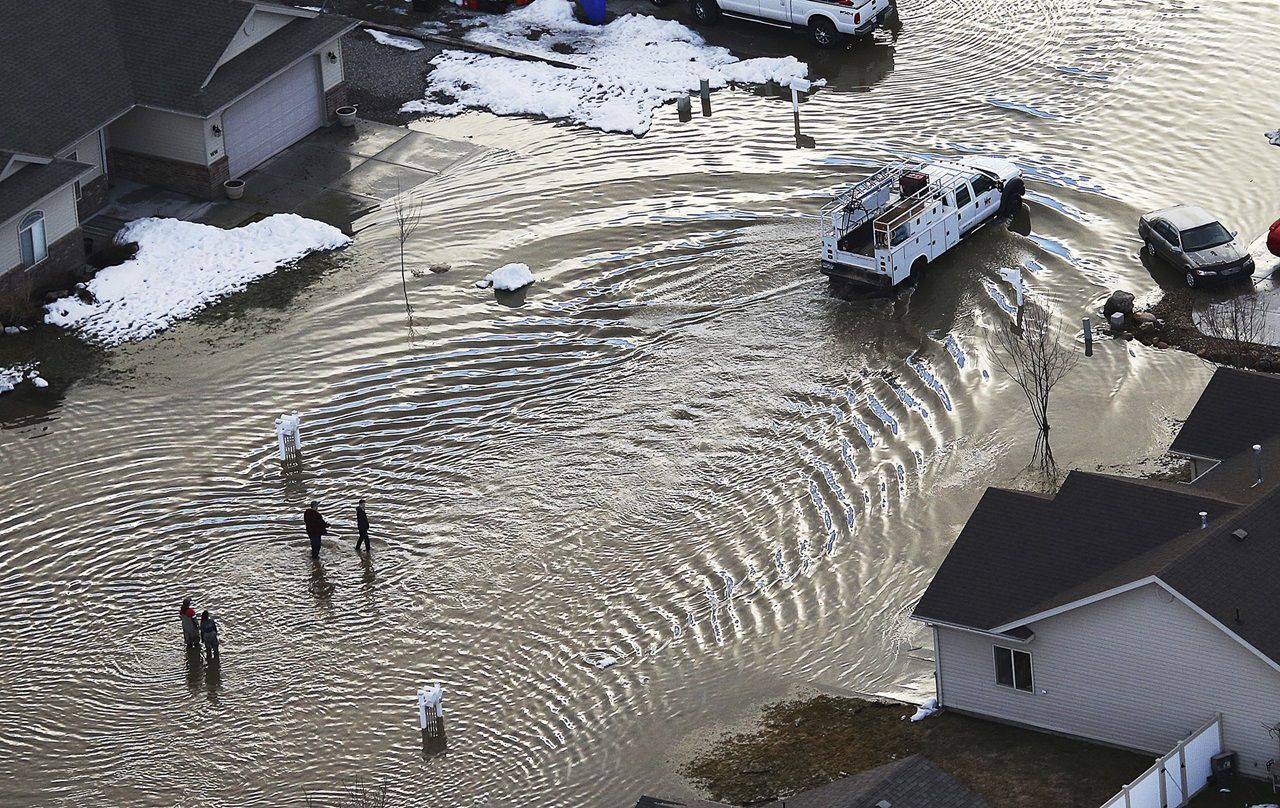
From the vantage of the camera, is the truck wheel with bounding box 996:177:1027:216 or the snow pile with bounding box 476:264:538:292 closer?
the snow pile with bounding box 476:264:538:292

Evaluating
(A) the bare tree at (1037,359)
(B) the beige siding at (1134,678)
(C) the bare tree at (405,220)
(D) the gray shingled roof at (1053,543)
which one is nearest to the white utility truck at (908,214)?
(A) the bare tree at (1037,359)

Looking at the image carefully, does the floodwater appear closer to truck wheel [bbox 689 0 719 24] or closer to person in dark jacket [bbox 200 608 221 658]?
person in dark jacket [bbox 200 608 221 658]

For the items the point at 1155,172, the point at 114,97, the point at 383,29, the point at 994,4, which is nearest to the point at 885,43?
the point at 994,4

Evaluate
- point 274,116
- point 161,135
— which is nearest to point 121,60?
point 161,135

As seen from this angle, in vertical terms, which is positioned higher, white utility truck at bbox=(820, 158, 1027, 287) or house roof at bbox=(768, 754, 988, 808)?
house roof at bbox=(768, 754, 988, 808)

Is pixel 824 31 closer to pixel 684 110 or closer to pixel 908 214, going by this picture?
pixel 684 110

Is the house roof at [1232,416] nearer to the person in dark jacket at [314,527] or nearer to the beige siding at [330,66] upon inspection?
the person in dark jacket at [314,527]

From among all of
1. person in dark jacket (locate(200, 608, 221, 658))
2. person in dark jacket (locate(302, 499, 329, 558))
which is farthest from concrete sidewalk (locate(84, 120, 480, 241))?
person in dark jacket (locate(200, 608, 221, 658))
